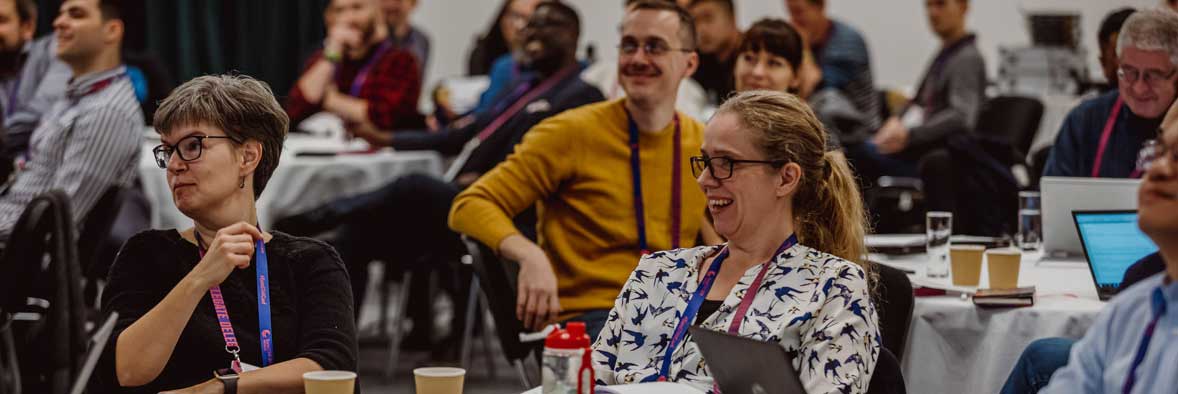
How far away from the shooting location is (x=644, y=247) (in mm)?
3520

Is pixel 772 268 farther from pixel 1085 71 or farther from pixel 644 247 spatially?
pixel 1085 71

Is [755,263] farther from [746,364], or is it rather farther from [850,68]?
[850,68]

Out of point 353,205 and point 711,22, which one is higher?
point 711,22

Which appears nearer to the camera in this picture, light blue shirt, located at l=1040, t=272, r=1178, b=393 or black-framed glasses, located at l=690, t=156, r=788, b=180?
light blue shirt, located at l=1040, t=272, r=1178, b=393

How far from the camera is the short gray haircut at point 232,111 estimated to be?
7.73 ft

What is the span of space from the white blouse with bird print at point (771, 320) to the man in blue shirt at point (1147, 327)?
428mm

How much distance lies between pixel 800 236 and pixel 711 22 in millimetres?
4351

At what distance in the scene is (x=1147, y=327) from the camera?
5.43 feet

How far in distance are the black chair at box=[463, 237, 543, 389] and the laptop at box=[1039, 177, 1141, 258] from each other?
1.29m

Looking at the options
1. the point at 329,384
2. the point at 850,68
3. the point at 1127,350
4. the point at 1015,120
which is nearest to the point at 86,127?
the point at 329,384

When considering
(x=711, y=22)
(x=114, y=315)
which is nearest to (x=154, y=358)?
(x=114, y=315)

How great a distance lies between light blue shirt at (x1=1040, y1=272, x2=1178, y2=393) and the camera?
1634 millimetres

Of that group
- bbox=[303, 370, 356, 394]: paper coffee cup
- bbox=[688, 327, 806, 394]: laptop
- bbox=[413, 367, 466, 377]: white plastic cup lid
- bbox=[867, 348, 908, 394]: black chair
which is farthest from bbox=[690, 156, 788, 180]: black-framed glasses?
bbox=[303, 370, 356, 394]: paper coffee cup

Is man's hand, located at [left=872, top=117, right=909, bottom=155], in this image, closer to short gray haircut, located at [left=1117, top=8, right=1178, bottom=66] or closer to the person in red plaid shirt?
the person in red plaid shirt
